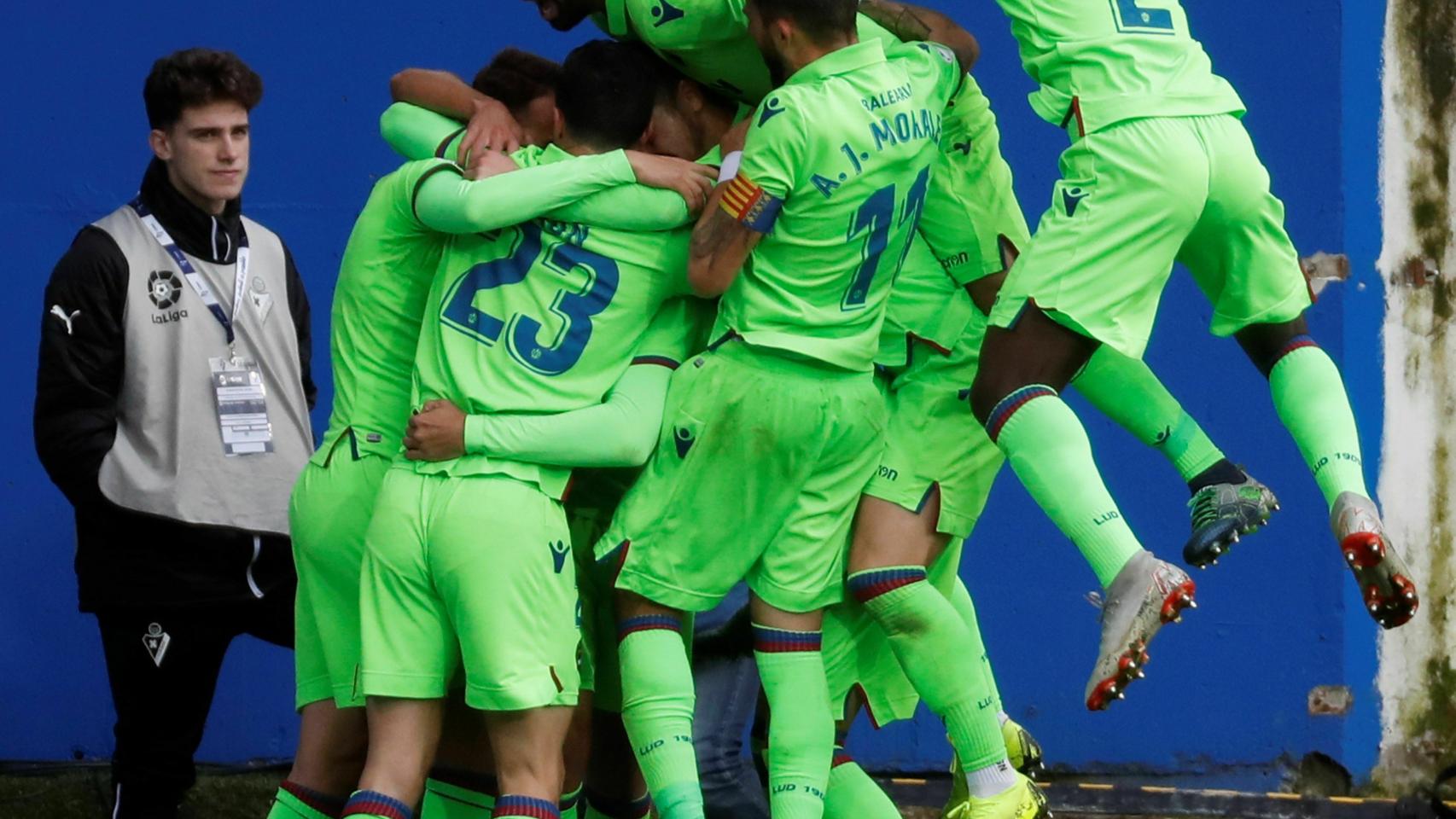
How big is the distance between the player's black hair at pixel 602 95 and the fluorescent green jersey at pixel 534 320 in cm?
13

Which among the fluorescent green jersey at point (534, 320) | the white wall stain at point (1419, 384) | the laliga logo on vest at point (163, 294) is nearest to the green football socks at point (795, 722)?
the fluorescent green jersey at point (534, 320)

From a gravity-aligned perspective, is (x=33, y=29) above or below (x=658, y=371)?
above

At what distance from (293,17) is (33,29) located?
0.86 m

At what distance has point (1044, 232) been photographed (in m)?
4.20

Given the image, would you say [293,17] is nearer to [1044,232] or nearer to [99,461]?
[99,461]

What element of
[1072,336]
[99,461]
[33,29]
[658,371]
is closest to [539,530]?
[658,371]

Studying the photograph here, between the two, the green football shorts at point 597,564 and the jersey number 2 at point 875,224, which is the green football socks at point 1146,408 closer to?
the jersey number 2 at point 875,224

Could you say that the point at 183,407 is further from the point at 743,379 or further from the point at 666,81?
the point at 743,379

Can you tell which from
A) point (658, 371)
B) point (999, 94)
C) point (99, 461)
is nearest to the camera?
point (658, 371)

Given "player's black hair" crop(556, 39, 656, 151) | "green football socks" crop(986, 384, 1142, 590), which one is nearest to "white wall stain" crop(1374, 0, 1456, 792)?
"green football socks" crop(986, 384, 1142, 590)

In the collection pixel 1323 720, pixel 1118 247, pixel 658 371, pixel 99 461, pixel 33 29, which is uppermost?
pixel 33 29

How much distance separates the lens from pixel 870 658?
492 cm

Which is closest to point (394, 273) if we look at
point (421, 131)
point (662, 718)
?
point (421, 131)

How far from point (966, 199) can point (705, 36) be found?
73 centimetres
